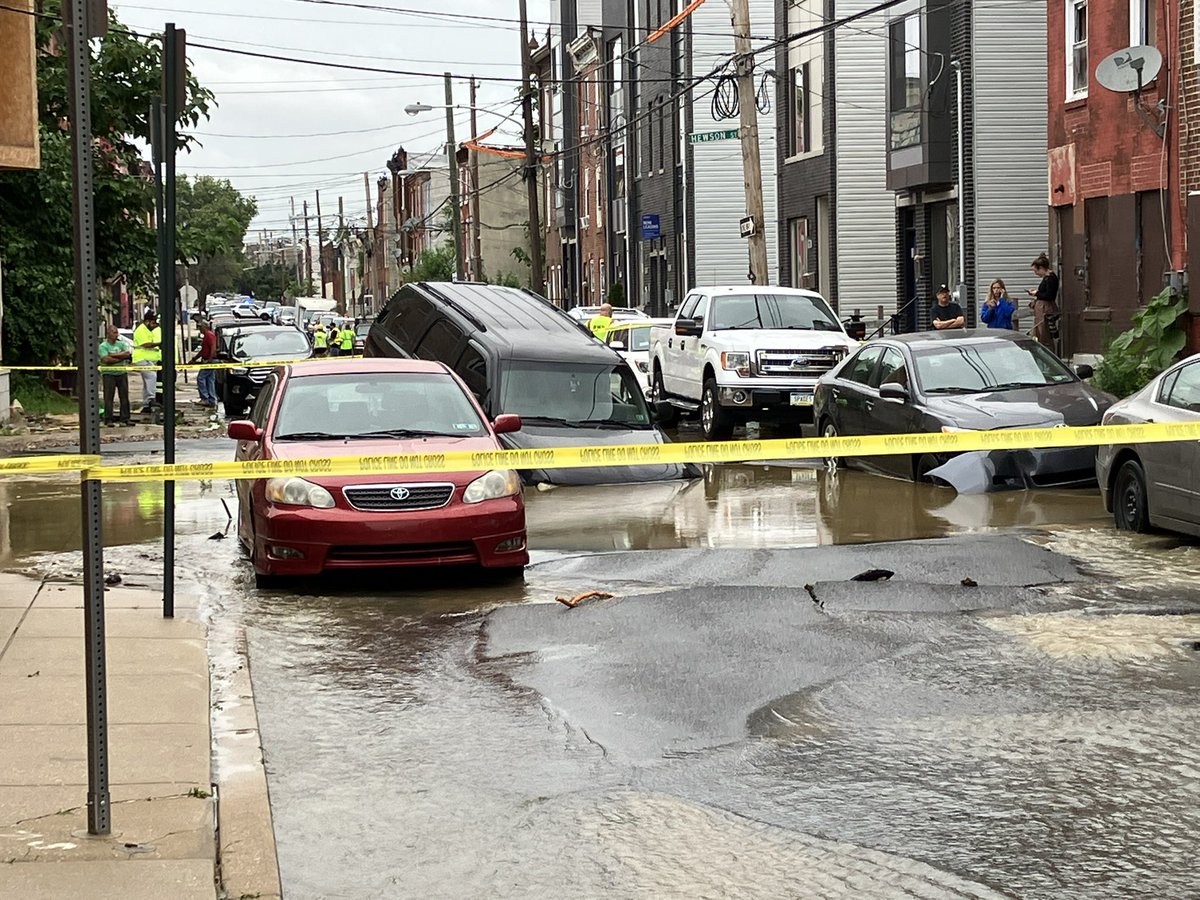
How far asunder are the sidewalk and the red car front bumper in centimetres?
87

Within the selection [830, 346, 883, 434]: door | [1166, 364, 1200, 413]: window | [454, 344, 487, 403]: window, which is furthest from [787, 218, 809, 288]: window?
[1166, 364, 1200, 413]: window

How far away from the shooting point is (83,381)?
567 centimetres

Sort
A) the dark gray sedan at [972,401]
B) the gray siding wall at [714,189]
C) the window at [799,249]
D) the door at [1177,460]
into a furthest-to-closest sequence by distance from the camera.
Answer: the gray siding wall at [714,189]
the window at [799,249]
the dark gray sedan at [972,401]
the door at [1177,460]

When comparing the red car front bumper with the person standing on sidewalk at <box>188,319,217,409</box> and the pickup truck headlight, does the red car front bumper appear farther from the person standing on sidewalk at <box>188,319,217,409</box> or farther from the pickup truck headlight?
the person standing on sidewalk at <box>188,319,217,409</box>

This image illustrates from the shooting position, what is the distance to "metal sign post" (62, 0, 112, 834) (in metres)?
5.57

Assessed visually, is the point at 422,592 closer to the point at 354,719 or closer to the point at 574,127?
the point at 354,719

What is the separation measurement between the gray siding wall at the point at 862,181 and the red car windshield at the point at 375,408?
94.2 feet

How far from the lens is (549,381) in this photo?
1830cm

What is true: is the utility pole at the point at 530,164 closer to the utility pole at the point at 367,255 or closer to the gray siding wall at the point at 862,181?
the gray siding wall at the point at 862,181

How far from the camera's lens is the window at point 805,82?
4128 centimetres

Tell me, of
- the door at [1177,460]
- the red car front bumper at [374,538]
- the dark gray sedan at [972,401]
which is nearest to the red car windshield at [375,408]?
the red car front bumper at [374,538]

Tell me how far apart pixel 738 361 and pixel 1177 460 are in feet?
36.3

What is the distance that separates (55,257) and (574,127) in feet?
126

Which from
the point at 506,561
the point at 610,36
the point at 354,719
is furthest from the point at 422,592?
the point at 610,36
